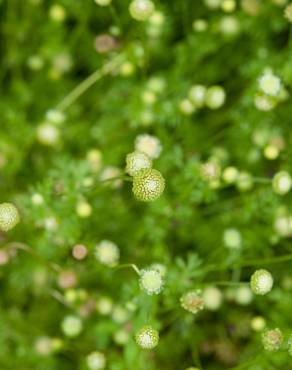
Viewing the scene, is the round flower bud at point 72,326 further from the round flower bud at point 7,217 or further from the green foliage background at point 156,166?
the round flower bud at point 7,217

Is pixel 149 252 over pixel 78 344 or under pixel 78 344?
over

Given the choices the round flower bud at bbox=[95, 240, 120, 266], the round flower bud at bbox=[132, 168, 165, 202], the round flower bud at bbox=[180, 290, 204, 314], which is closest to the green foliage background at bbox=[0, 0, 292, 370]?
the round flower bud at bbox=[95, 240, 120, 266]

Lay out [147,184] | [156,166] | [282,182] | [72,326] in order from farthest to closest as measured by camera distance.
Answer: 1. [156,166]
2. [72,326]
3. [282,182]
4. [147,184]

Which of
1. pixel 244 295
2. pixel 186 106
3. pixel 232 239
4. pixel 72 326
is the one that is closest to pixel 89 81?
pixel 186 106

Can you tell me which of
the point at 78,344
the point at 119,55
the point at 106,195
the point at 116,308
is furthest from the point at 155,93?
the point at 78,344

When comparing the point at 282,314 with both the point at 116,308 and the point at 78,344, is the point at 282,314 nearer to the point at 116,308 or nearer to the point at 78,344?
the point at 116,308

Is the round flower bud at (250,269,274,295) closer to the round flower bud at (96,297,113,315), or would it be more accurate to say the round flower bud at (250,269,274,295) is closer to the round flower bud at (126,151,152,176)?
the round flower bud at (126,151,152,176)

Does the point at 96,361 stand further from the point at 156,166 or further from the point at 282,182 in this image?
the point at 282,182
